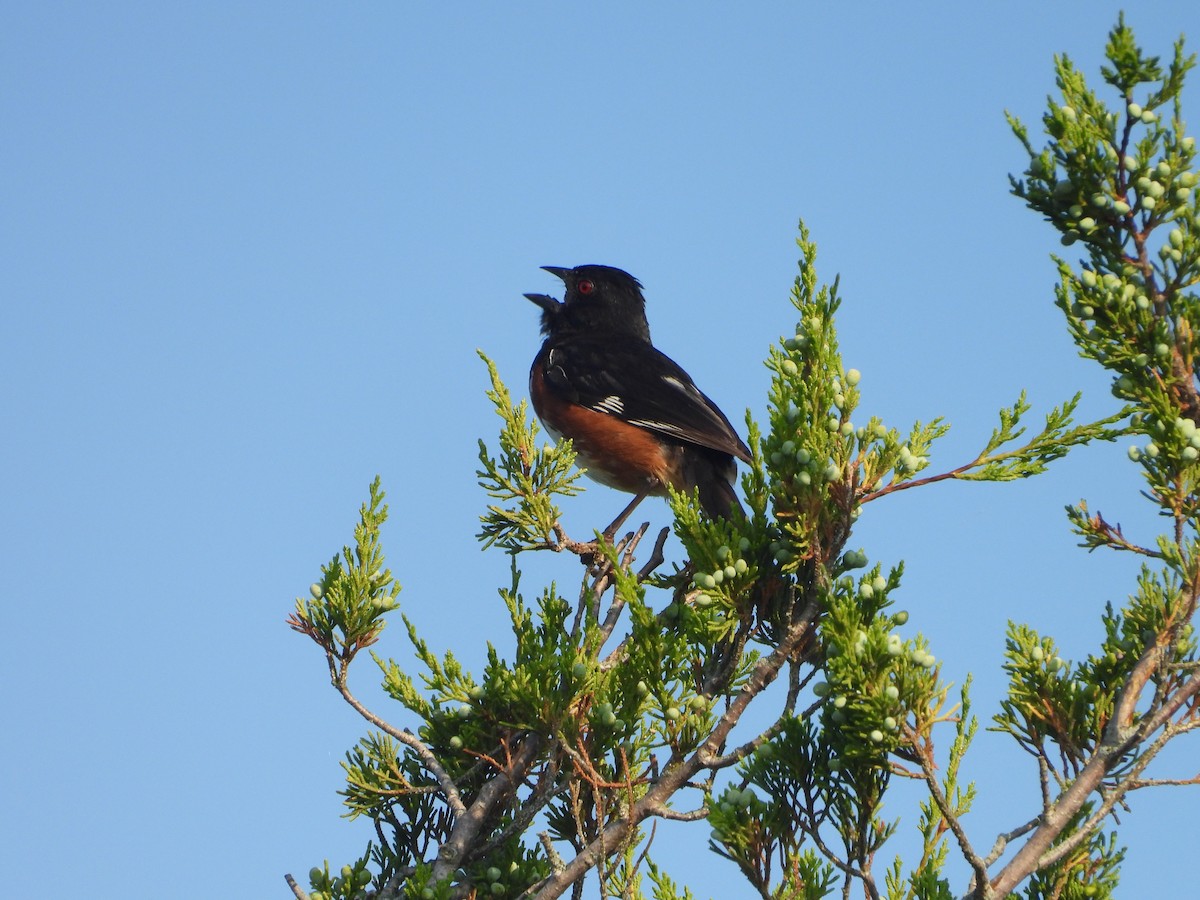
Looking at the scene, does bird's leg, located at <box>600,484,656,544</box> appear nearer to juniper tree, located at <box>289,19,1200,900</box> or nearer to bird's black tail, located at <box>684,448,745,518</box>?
bird's black tail, located at <box>684,448,745,518</box>

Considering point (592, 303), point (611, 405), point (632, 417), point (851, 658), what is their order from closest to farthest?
1. point (851, 658)
2. point (632, 417)
3. point (611, 405)
4. point (592, 303)

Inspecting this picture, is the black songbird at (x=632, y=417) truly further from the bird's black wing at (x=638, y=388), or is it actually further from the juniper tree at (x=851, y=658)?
the juniper tree at (x=851, y=658)

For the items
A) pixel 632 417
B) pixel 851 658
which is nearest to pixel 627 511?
pixel 632 417

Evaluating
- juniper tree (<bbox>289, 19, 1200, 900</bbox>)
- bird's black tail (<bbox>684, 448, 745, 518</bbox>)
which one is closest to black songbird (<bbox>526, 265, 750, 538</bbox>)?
bird's black tail (<bbox>684, 448, 745, 518</bbox>)

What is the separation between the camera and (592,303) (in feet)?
20.5

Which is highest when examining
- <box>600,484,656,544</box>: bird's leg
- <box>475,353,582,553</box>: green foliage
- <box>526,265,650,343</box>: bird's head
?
<box>526,265,650,343</box>: bird's head

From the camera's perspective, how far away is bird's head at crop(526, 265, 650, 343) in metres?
6.19

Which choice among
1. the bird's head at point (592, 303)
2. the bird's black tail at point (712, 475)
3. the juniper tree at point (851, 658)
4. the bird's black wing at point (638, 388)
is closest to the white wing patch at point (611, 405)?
the bird's black wing at point (638, 388)

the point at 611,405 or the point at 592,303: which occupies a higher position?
the point at 592,303

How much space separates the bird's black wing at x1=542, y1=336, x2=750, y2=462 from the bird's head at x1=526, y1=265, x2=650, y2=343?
26cm

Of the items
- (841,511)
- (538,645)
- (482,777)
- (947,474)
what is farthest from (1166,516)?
(482,777)

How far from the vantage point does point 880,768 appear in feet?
8.34

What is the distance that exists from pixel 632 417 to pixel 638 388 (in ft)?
0.71

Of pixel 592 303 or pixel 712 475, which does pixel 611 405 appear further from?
pixel 592 303
